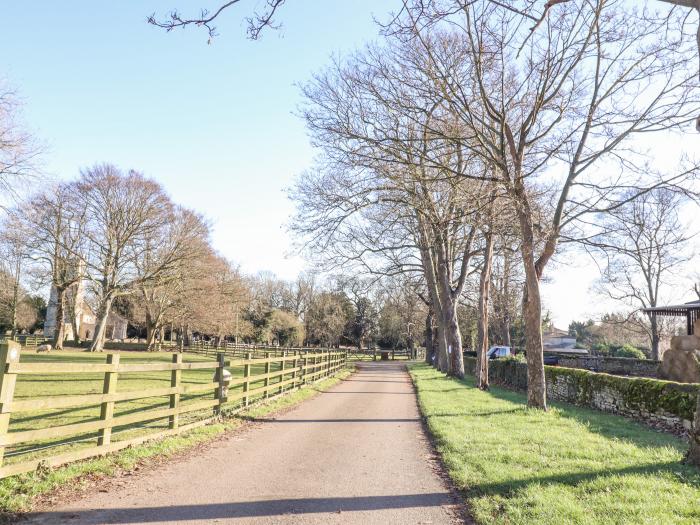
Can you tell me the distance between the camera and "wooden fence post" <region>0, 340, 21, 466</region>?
15.8 feet

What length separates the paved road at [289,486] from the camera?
455 centimetres

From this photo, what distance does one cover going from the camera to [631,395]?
12055 millimetres

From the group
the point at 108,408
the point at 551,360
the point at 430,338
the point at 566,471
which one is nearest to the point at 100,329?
the point at 430,338

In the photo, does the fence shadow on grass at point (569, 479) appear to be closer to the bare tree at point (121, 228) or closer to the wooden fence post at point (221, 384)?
the wooden fence post at point (221, 384)

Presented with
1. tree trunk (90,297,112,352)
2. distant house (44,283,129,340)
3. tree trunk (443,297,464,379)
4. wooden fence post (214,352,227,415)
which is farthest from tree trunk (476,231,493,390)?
distant house (44,283,129,340)

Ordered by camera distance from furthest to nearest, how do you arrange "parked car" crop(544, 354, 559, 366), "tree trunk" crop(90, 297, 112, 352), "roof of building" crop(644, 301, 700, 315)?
"tree trunk" crop(90, 297, 112, 352) < "parked car" crop(544, 354, 559, 366) < "roof of building" crop(644, 301, 700, 315)

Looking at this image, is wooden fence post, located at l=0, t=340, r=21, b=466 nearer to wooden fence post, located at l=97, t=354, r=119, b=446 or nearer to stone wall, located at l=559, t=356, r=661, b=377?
wooden fence post, located at l=97, t=354, r=119, b=446

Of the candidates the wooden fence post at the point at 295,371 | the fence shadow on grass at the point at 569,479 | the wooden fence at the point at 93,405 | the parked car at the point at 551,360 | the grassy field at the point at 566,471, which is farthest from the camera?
the parked car at the point at 551,360

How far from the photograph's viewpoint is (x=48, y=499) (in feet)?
15.6

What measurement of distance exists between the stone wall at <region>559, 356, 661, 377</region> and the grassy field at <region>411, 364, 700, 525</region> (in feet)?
67.1

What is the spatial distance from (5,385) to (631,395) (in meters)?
12.4

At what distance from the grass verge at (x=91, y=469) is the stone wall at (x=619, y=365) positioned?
2574cm

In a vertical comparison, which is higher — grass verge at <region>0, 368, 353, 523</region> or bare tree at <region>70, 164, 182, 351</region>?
bare tree at <region>70, 164, 182, 351</region>

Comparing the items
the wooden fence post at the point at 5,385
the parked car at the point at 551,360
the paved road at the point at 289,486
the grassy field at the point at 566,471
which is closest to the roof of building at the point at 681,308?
the parked car at the point at 551,360
